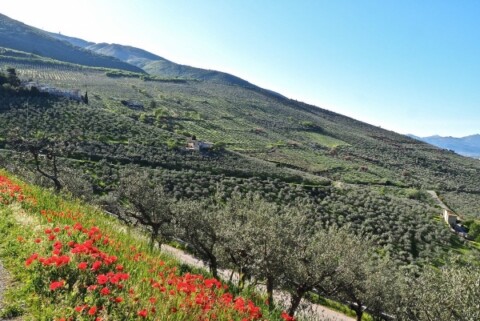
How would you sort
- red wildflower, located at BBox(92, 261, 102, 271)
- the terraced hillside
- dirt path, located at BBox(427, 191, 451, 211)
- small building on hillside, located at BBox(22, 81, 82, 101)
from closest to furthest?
red wildflower, located at BBox(92, 261, 102, 271), the terraced hillside, dirt path, located at BBox(427, 191, 451, 211), small building on hillside, located at BBox(22, 81, 82, 101)

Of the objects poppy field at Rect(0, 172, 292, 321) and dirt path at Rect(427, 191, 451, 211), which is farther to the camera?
dirt path at Rect(427, 191, 451, 211)

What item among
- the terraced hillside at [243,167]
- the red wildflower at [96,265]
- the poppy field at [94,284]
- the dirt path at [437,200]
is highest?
the red wildflower at [96,265]

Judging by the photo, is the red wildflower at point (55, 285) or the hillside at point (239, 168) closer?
the red wildflower at point (55, 285)

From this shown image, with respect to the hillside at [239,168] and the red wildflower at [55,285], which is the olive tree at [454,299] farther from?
the hillside at [239,168]

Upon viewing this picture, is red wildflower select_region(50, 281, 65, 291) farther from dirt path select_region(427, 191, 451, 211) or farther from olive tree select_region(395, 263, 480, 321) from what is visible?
dirt path select_region(427, 191, 451, 211)

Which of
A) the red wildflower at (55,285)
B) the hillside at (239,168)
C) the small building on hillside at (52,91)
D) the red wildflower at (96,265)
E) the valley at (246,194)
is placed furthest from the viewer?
the small building on hillside at (52,91)

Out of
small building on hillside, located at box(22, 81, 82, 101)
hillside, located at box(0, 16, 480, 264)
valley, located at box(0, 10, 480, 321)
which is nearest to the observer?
valley, located at box(0, 10, 480, 321)

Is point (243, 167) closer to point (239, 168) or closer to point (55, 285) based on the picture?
point (239, 168)

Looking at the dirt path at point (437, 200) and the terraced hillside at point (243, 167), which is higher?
the dirt path at point (437, 200)

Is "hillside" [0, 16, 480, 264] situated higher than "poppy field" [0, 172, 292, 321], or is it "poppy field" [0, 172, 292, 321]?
"poppy field" [0, 172, 292, 321]

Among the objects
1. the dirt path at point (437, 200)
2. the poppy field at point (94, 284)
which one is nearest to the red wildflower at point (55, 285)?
the poppy field at point (94, 284)

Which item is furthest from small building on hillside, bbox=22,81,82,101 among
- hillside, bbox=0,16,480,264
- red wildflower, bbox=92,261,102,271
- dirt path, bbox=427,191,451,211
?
red wildflower, bbox=92,261,102,271

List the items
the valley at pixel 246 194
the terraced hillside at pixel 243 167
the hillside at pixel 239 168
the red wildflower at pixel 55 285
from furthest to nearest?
the terraced hillside at pixel 243 167
the hillside at pixel 239 168
the valley at pixel 246 194
the red wildflower at pixel 55 285

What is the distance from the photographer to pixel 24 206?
1524cm
